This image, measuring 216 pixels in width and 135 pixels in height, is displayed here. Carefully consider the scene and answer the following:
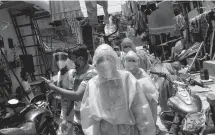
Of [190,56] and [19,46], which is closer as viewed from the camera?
[19,46]

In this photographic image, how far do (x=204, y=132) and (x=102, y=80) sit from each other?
219cm

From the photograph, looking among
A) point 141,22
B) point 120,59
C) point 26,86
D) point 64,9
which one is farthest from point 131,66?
point 141,22

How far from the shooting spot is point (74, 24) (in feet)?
34.9

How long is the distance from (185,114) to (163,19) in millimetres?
7154

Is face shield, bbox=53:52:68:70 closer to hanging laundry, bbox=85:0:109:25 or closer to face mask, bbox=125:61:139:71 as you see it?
face mask, bbox=125:61:139:71

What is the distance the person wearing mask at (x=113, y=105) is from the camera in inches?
99.0

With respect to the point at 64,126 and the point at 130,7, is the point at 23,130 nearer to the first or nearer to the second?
the point at 64,126

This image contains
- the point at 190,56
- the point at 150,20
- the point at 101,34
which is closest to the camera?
the point at 150,20

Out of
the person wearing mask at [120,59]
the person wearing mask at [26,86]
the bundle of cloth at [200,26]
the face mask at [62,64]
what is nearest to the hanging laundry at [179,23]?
the bundle of cloth at [200,26]

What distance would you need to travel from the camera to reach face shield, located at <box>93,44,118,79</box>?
101 inches

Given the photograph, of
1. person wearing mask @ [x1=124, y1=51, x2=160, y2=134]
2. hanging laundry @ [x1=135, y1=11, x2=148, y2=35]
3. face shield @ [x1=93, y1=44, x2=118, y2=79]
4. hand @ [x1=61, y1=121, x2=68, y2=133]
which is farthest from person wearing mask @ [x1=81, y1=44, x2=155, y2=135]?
hanging laundry @ [x1=135, y1=11, x2=148, y2=35]

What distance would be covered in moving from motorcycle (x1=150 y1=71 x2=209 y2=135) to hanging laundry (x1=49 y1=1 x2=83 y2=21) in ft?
12.0

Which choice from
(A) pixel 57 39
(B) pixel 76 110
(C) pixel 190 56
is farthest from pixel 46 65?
(B) pixel 76 110

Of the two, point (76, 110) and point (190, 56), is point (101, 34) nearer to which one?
point (190, 56)
